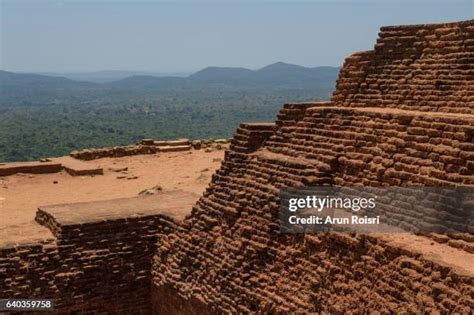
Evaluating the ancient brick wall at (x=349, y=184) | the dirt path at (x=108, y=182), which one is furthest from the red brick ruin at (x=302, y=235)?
the dirt path at (x=108, y=182)

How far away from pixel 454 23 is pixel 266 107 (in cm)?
11362

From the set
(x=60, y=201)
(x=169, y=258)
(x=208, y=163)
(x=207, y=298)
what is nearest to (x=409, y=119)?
(x=207, y=298)

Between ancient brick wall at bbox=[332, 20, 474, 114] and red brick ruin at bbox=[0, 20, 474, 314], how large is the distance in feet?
0.06

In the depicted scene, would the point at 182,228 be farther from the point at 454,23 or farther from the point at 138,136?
the point at 138,136

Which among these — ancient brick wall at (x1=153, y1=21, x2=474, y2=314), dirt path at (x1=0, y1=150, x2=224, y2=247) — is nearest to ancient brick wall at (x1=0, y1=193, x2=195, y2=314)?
ancient brick wall at (x1=153, y1=21, x2=474, y2=314)

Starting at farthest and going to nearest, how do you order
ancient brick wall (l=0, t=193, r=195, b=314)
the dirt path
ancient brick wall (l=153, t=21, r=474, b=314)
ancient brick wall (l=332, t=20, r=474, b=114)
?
the dirt path
ancient brick wall (l=0, t=193, r=195, b=314)
ancient brick wall (l=332, t=20, r=474, b=114)
ancient brick wall (l=153, t=21, r=474, b=314)

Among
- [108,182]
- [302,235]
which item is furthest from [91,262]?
[108,182]

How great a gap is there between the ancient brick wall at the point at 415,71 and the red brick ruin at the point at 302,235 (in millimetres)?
17

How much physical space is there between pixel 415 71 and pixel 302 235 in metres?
2.70

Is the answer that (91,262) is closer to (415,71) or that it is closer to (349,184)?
(349,184)

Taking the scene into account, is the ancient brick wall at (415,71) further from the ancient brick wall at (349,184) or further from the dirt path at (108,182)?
the dirt path at (108,182)

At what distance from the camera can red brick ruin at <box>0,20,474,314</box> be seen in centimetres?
671

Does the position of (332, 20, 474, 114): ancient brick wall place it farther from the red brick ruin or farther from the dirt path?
the dirt path

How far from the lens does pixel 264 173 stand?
29.1 feet
